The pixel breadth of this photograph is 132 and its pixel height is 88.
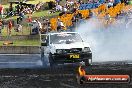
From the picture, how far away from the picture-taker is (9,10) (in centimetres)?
3691

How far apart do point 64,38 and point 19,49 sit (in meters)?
7.38

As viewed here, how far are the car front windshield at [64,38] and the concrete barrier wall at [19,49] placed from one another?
6.22m

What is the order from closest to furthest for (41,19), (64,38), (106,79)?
(106,79), (64,38), (41,19)

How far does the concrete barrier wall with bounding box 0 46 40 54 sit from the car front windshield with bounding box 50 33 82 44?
20.4 ft

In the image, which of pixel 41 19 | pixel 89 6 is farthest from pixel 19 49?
pixel 89 6

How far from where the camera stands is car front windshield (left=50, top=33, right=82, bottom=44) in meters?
19.4

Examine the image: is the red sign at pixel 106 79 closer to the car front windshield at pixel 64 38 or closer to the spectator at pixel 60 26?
the car front windshield at pixel 64 38

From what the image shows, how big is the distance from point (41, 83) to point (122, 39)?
15161 mm

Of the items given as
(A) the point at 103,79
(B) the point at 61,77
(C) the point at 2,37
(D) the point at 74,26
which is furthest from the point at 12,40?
(A) the point at 103,79

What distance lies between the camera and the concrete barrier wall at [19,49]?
26.3m

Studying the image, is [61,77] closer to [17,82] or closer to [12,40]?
[17,82]

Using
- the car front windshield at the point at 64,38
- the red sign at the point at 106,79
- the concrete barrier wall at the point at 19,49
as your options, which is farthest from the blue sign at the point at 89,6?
the red sign at the point at 106,79

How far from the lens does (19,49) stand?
87.2ft

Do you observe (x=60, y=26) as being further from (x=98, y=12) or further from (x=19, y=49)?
(x=19, y=49)
